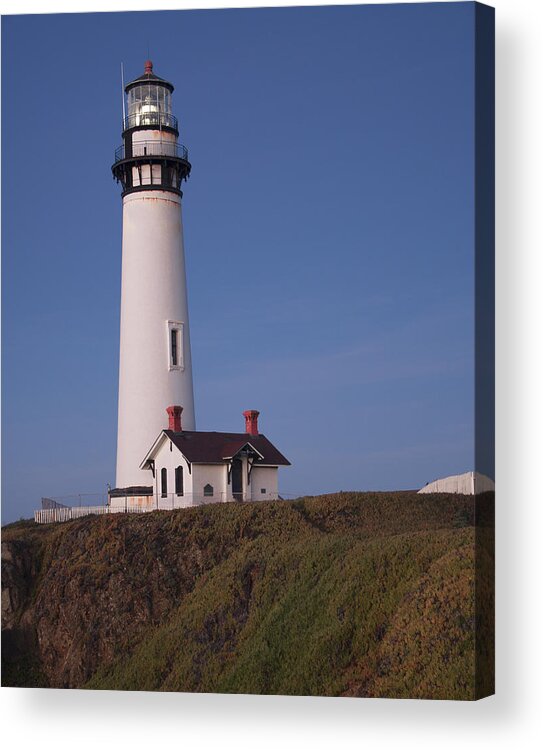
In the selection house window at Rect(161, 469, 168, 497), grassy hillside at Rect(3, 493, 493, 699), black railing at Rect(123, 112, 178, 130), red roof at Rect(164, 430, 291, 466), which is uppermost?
black railing at Rect(123, 112, 178, 130)

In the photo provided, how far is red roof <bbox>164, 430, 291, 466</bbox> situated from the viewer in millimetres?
19609

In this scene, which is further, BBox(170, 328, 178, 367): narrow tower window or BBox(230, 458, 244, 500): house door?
BBox(170, 328, 178, 367): narrow tower window

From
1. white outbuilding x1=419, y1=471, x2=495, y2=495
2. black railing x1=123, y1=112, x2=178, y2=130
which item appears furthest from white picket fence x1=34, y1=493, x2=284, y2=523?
black railing x1=123, y1=112, x2=178, y2=130

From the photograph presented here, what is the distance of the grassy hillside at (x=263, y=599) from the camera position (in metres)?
14.1

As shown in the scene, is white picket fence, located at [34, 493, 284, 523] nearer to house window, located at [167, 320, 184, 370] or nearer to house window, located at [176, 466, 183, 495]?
house window, located at [176, 466, 183, 495]

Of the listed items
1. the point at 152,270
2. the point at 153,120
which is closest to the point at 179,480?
the point at 152,270

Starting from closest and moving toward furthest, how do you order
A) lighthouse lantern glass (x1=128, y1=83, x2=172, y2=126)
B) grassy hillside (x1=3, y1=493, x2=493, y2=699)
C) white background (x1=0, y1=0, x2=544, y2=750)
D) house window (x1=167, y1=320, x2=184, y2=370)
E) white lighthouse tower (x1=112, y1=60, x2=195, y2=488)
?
white background (x1=0, y1=0, x2=544, y2=750) → grassy hillside (x1=3, y1=493, x2=493, y2=699) → lighthouse lantern glass (x1=128, y1=83, x2=172, y2=126) → white lighthouse tower (x1=112, y1=60, x2=195, y2=488) → house window (x1=167, y1=320, x2=184, y2=370)

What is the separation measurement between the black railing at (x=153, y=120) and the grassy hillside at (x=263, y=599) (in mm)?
6298

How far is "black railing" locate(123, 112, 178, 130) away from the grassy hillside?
6298 mm

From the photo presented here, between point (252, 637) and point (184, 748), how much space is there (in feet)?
5.45

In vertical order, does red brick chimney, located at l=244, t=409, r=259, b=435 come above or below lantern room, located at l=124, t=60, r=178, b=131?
below

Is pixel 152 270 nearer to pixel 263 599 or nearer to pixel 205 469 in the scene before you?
pixel 205 469

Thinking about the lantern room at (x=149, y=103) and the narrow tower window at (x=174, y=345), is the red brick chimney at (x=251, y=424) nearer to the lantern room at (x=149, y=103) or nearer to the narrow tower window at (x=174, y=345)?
the narrow tower window at (x=174, y=345)

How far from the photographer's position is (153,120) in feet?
67.4
